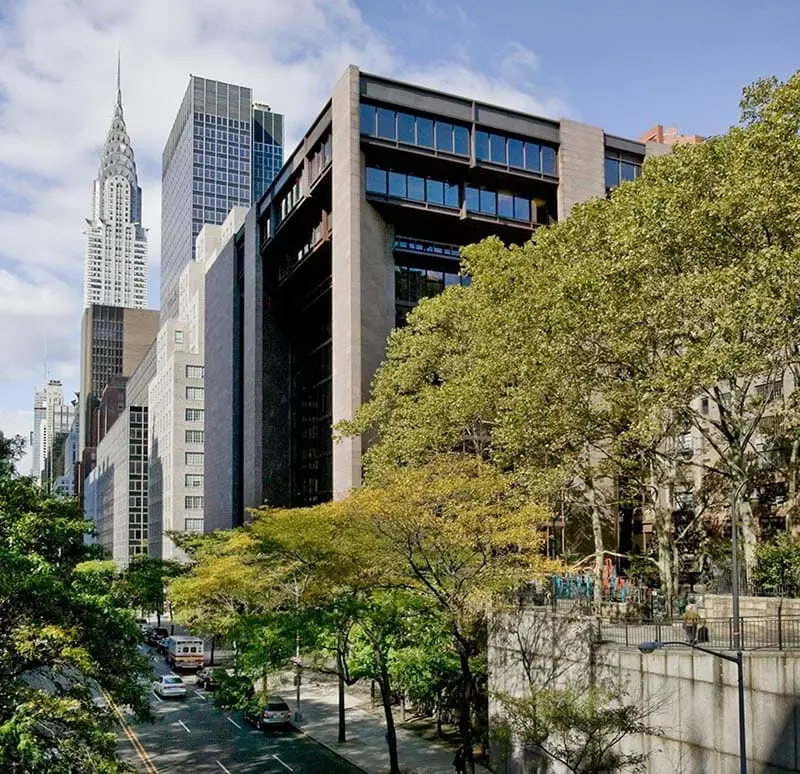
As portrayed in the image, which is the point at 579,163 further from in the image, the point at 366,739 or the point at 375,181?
the point at 366,739

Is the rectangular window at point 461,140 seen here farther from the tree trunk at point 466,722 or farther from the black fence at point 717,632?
the black fence at point 717,632

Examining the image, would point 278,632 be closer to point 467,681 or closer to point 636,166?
point 467,681

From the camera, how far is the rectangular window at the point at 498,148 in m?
68.9

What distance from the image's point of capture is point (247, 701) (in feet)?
132

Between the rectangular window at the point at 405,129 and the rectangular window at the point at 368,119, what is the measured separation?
80.8 inches

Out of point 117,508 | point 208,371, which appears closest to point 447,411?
point 208,371

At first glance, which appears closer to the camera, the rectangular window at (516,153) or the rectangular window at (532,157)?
the rectangular window at (516,153)

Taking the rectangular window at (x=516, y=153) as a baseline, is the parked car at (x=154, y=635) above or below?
below

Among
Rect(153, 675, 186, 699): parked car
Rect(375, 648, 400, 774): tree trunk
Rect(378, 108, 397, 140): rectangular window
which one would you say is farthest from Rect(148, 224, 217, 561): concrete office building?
Rect(375, 648, 400, 774): tree trunk

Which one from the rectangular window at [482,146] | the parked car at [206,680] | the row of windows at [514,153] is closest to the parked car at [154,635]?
the parked car at [206,680]

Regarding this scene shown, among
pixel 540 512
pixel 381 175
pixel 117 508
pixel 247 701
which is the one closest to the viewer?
pixel 540 512

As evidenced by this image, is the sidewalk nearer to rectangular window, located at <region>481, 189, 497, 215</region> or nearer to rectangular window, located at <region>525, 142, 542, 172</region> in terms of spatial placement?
rectangular window, located at <region>481, 189, 497, 215</region>

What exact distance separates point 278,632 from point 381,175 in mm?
38566

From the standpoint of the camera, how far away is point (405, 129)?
66.1 m
